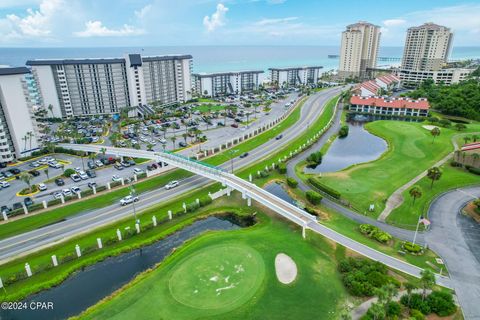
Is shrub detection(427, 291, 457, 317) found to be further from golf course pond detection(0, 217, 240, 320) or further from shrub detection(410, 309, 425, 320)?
golf course pond detection(0, 217, 240, 320)

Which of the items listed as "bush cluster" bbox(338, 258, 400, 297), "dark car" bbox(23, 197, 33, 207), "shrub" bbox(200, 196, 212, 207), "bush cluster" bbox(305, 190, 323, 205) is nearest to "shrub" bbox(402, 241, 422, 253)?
"bush cluster" bbox(338, 258, 400, 297)

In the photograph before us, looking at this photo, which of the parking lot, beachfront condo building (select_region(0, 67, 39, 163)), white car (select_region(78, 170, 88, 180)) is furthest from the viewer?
beachfront condo building (select_region(0, 67, 39, 163))

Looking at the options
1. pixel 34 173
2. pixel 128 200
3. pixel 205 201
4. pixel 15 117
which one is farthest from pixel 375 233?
pixel 15 117

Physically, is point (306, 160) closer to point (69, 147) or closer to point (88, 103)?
point (69, 147)

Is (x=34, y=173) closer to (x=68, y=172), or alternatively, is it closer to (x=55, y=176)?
(x=55, y=176)

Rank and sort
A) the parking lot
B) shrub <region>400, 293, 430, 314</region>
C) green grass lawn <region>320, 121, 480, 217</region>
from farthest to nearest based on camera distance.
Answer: green grass lawn <region>320, 121, 480, 217</region>, the parking lot, shrub <region>400, 293, 430, 314</region>

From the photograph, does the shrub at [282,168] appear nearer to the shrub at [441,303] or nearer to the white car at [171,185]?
the white car at [171,185]

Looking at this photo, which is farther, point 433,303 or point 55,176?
point 55,176
